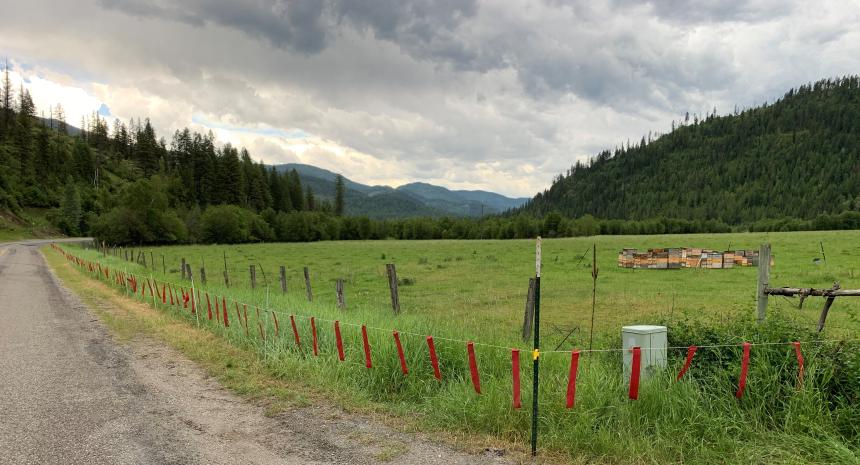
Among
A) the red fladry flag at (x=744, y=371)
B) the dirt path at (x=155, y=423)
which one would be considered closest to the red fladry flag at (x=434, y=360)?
the dirt path at (x=155, y=423)

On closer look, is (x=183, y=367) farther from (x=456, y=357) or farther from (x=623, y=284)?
(x=623, y=284)

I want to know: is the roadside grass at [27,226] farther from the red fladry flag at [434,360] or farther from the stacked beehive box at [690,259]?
the red fladry flag at [434,360]

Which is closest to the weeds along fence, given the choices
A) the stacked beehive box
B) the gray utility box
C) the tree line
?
the gray utility box

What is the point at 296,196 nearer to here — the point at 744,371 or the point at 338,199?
the point at 338,199

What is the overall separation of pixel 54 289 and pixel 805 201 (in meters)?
205

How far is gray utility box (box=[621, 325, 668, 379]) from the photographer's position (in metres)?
6.40

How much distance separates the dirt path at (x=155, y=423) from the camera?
5.41 m

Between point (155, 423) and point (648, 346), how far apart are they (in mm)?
6419

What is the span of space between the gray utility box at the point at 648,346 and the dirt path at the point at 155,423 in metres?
2.43

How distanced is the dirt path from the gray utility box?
2.43 metres

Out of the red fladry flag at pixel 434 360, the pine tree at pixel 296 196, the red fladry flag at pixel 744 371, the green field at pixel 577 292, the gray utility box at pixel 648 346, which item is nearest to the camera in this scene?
the red fladry flag at pixel 744 371

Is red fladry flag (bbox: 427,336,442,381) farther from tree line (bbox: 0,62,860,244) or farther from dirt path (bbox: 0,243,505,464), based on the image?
tree line (bbox: 0,62,860,244)

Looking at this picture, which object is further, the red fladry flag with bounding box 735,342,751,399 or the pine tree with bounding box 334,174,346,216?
the pine tree with bounding box 334,174,346,216

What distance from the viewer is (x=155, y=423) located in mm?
6375
